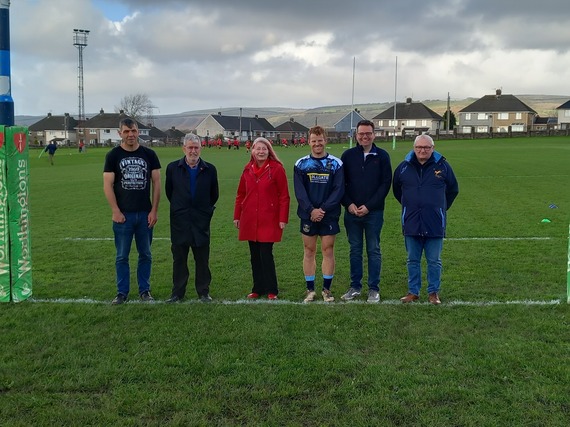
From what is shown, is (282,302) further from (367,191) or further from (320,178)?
(367,191)

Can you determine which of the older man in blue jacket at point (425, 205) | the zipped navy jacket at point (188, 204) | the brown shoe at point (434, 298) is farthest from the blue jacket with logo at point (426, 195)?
the zipped navy jacket at point (188, 204)

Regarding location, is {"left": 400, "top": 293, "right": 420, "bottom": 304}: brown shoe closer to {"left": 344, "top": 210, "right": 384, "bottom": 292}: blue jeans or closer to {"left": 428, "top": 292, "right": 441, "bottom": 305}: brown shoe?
{"left": 428, "top": 292, "right": 441, "bottom": 305}: brown shoe

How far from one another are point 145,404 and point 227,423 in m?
0.60

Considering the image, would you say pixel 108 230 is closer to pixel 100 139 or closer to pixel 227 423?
pixel 227 423

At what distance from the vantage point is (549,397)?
359 cm

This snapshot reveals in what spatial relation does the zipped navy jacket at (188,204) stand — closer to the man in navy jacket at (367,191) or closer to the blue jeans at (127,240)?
the blue jeans at (127,240)

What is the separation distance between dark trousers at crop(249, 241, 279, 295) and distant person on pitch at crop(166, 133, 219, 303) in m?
0.55

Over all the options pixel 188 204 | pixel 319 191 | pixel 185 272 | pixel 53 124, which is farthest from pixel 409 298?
pixel 53 124

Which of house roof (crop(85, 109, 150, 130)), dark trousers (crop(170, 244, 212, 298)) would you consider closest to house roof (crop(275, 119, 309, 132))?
house roof (crop(85, 109, 150, 130))

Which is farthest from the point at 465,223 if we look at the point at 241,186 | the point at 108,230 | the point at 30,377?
the point at 30,377

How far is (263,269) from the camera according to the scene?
6.16 m

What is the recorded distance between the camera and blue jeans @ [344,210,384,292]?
19.7 ft

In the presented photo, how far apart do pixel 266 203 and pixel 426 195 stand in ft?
5.66

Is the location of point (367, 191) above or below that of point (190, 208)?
above
